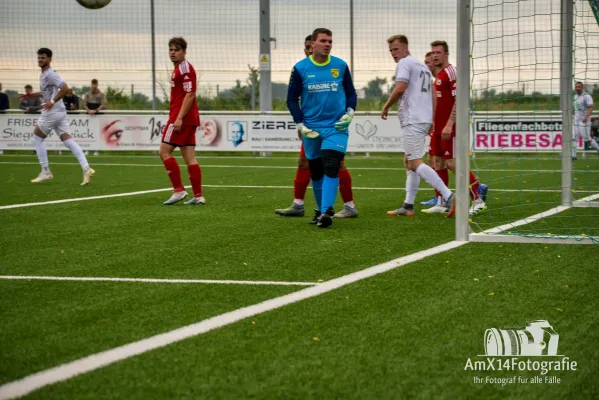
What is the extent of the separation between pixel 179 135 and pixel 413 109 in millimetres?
2918

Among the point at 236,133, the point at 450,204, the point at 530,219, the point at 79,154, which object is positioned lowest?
the point at 530,219

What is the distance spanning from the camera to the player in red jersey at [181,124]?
10312 mm

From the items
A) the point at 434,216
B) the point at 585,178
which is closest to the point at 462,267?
the point at 434,216

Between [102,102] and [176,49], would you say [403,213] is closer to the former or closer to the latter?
[176,49]

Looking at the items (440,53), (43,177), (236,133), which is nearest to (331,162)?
(440,53)

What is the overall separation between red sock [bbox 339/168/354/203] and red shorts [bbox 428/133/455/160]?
4.22 ft

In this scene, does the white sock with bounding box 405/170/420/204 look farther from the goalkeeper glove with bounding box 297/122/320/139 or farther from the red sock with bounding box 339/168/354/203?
the goalkeeper glove with bounding box 297/122/320/139

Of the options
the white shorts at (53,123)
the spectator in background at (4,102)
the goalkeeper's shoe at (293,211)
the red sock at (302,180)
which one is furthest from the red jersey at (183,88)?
the spectator in background at (4,102)

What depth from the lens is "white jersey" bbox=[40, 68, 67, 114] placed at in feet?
44.4

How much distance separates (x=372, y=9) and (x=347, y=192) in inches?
595

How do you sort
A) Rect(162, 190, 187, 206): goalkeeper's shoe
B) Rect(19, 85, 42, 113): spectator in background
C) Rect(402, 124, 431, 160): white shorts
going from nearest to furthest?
Rect(402, 124, 431, 160): white shorts, Rect(162, 190, 187, 206): goalkeeper's shoe, Rect(19, 85, 42, 113): spectator in background

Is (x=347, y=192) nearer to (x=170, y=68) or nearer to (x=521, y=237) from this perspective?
(x=521, y=237)

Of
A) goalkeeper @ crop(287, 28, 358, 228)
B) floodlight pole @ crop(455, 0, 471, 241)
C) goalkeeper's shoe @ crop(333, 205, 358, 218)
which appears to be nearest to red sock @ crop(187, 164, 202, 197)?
goalkeeper's shoe @ crop(333, 205, 358, 218)

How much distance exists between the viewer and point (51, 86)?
13719mm
